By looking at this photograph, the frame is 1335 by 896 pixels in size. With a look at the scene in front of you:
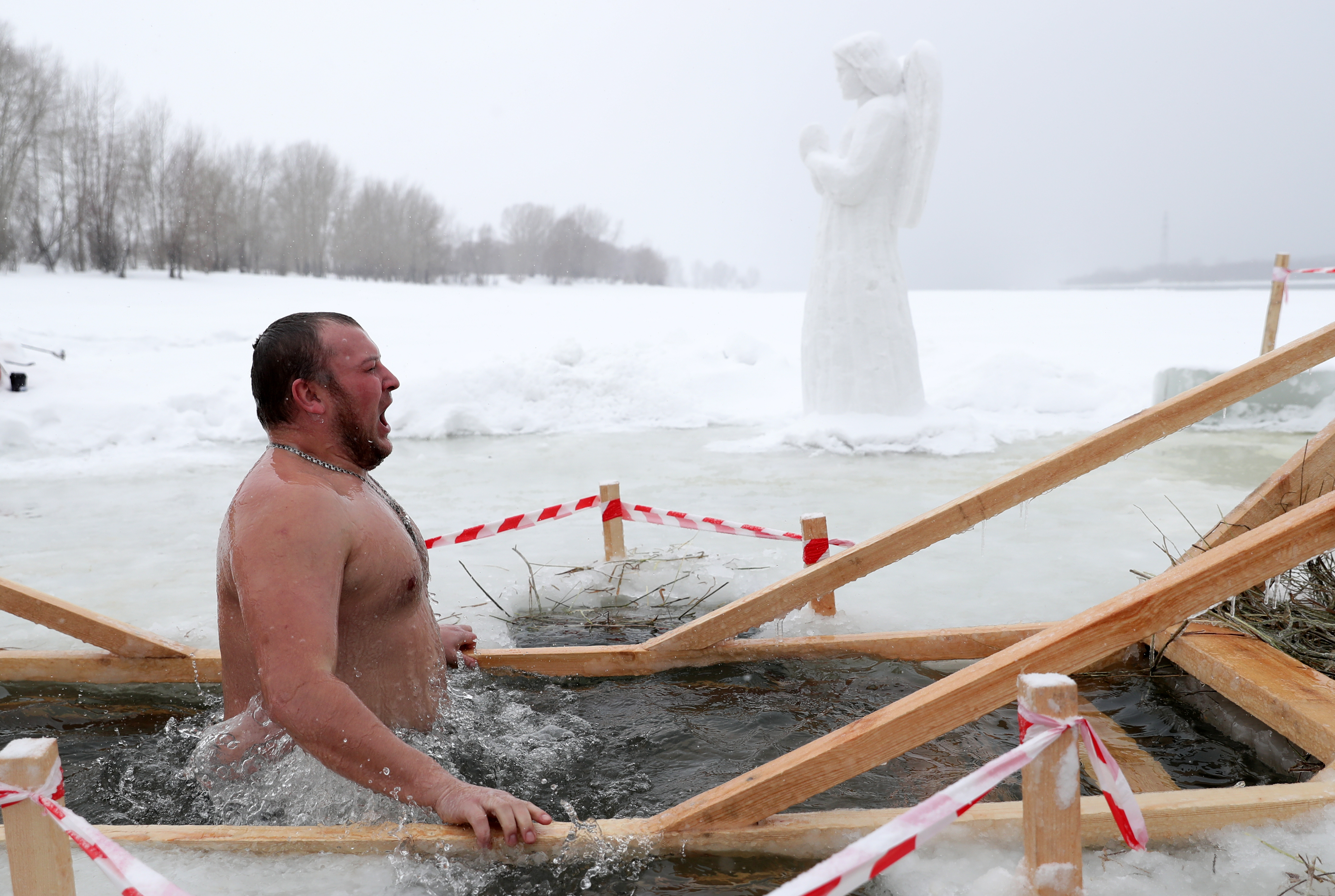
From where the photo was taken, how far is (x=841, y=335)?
9344mm

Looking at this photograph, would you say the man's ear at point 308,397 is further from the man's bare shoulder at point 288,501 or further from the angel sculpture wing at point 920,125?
the angel sculpture wing at point 920,125

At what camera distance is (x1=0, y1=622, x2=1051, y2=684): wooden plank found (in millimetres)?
3318

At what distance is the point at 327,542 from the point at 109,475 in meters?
7.75

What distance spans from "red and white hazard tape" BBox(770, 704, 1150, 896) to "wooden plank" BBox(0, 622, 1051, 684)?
62.5 inches

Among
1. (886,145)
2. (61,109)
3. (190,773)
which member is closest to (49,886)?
(190,773)

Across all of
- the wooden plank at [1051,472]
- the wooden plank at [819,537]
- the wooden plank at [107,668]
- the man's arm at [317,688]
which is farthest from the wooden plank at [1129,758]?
the wooden plank at [107,668]

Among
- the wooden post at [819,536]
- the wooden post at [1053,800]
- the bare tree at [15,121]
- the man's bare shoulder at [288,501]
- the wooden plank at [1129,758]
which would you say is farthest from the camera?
the bare tree at [15,121]

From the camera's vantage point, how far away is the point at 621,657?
3342 millimetres

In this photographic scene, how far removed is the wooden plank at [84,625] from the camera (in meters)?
3.25

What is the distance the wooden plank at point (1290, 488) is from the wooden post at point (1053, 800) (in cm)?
188

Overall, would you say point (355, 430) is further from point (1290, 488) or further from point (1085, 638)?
point (1290, 488)

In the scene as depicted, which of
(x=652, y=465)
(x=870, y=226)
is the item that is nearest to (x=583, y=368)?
(x=652, y=465)

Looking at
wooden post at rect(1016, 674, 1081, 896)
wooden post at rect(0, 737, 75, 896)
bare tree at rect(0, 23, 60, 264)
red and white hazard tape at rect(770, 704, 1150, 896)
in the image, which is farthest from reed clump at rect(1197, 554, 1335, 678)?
bare tree at rect(0, 23, 60, 264)

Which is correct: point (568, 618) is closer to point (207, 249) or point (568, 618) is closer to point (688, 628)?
point (688, 628)
